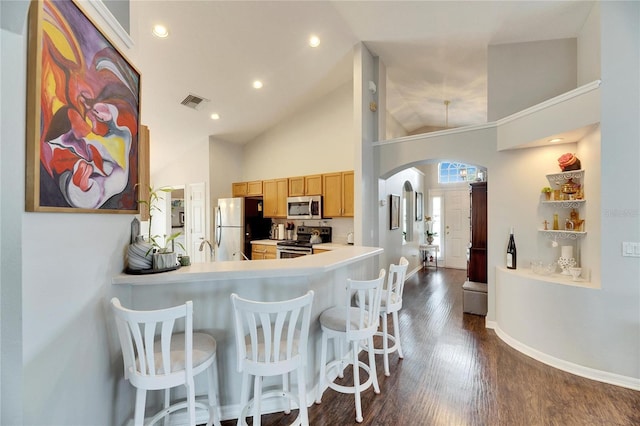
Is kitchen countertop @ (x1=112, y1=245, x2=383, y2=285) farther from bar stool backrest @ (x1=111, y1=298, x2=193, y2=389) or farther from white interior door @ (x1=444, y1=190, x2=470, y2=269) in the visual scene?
white interior door @ (x1=444, y1=190, x2=470, y2=269)

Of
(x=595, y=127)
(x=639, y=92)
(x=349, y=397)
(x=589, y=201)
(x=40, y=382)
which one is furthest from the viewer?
(x=589, y=201)

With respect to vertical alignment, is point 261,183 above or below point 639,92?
below

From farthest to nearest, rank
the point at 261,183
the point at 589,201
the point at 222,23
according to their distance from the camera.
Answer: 1. the point at 261,183
2. the point at 222,23
3. the point at 589,201

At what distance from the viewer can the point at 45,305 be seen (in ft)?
3.92

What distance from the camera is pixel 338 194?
192 inches

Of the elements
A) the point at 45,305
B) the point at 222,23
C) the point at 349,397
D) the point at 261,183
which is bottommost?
the point at 349,397

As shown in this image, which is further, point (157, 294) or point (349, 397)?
point (349, 397)

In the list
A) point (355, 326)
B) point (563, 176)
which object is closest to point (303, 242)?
point (355, 326)

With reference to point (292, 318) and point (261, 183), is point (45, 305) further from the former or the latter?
point (261, 183)

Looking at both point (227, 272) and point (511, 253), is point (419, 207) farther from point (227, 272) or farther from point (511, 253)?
point (227, 272)

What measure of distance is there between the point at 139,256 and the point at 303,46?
3.59m

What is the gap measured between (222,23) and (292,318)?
3638mm

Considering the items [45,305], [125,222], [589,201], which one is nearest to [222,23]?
[125,222]

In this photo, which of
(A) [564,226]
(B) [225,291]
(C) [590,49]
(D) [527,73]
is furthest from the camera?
(D) [527,73]
